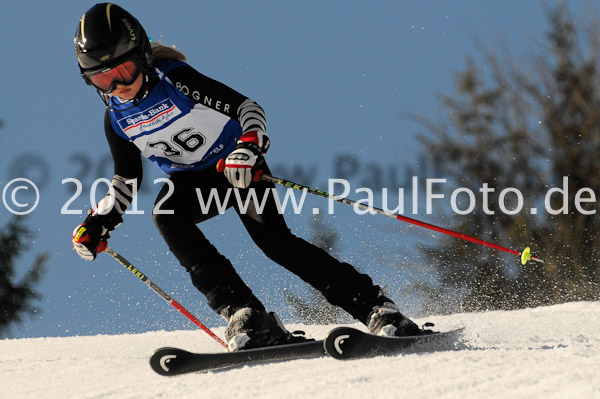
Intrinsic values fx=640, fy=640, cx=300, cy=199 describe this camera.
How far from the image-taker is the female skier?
10.8ft

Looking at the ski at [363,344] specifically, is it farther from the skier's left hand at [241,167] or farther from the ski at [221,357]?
the skier's left hand at [241,167]

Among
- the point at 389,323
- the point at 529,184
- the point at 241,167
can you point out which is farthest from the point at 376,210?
the point at 529,184

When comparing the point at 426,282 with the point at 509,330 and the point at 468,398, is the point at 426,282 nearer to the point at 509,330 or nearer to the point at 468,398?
the point at 509,330

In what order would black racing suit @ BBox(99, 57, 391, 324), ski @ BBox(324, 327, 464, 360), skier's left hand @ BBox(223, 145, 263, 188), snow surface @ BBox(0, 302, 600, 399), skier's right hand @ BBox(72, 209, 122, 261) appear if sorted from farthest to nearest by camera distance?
1. skier's right hand @ BBox(72, 209, 122, 261)
2. black racing suit @ BBox(99, 57, 391, 324)
3. skier's left hand @ BBox(223, 145, 263, 188)
4. ski @ BBox(324, 327, 464, 360)
5. snow surface @ BBox(0, 302, 600, 399)

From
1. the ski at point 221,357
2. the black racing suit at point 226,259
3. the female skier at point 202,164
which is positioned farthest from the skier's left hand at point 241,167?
the ski at point 221,357

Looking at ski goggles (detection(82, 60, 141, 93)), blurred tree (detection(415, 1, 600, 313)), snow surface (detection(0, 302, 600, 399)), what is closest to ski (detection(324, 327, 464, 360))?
snow surface (detection(0, 302, 600, 399))

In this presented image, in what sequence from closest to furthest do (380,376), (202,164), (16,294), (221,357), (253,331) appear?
(380,376)
(221,357)
(253,331)
(202,164)
(16,294)

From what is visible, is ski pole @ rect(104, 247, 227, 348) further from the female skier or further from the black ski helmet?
the black ski helmet

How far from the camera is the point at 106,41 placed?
3303 millimetres

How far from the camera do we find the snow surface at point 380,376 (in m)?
2.23

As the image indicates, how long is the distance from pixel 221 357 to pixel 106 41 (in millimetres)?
1708

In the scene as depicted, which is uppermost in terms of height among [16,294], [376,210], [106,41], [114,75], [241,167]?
[106,41]

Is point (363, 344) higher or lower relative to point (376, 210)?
lower

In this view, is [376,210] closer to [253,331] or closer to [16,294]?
[253,331]
